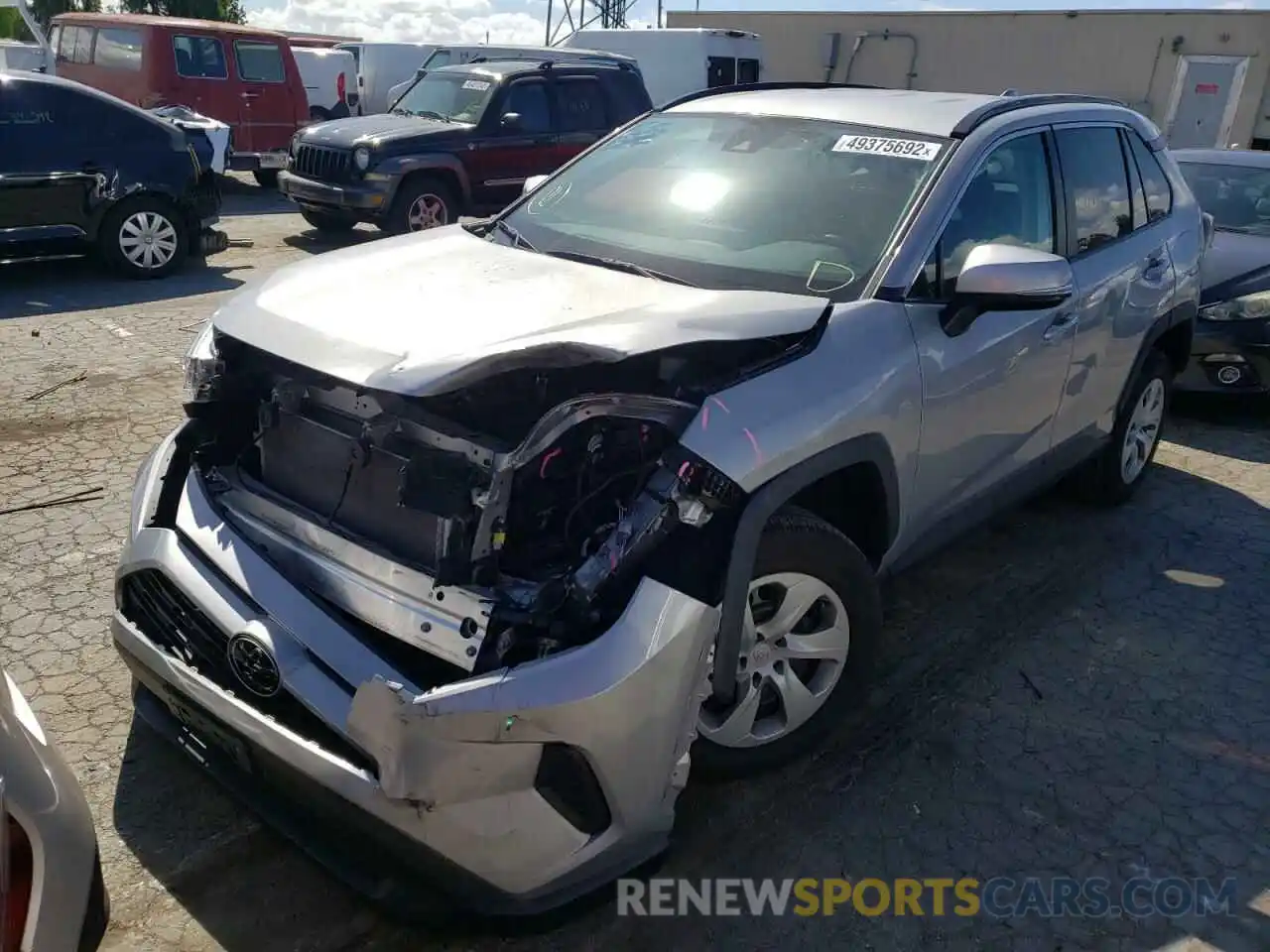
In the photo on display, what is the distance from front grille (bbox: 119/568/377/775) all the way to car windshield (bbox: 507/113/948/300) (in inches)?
65.4

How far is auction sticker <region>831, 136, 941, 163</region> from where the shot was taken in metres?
3.37

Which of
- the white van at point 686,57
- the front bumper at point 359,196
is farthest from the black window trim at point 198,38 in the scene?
the white van at point 686,57

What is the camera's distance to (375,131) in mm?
10328

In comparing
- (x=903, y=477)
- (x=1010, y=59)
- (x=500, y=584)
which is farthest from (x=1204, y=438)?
(x=1010, y=59)

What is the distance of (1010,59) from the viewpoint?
23.7m

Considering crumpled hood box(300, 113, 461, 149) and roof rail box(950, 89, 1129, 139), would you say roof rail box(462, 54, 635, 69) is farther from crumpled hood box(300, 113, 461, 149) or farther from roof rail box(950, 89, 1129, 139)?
roof rail box(950, 89, 1129, 139)

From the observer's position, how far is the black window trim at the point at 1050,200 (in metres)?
3.15

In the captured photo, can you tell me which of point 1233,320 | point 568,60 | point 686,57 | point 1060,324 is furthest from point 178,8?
point 1060,324

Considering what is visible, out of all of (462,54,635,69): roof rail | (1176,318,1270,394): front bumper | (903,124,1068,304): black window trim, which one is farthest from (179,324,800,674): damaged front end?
(462,54,635,69): roof rail

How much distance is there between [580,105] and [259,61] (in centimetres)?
545

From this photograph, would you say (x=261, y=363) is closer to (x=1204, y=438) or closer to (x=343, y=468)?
(x=343, y=468)

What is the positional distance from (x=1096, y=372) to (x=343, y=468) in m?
3.00

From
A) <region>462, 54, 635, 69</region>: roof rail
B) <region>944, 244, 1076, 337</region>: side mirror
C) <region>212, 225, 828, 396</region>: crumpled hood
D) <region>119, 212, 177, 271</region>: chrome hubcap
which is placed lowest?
<region>119, 212, 177, 271</region>: chrome hubcap

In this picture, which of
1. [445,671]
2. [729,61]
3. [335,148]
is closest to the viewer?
[445,671]
